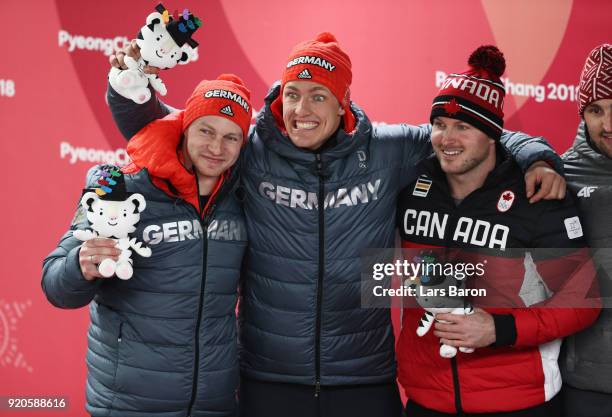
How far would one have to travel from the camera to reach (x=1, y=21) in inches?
128

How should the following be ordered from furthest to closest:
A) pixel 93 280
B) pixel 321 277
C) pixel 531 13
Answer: pixel 531 13, pixel 321 277, pixel 93 280

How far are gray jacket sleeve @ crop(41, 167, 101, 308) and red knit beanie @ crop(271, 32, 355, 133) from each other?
751mm

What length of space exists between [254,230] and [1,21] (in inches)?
72.4

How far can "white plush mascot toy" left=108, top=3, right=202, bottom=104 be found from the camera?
1961 mm

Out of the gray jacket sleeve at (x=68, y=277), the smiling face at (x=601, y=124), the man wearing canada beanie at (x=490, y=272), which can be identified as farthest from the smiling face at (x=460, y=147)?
the gray jacket sleeve at (x=68, y=277)

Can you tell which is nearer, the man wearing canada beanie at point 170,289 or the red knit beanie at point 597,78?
the man wearing canada beanie at point 170,289

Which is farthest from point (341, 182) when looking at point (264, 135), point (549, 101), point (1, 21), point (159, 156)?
point (1, 21)

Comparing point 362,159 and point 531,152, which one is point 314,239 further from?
point 531,152

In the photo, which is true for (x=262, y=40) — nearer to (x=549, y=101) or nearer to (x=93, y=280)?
(x=549, y=101)

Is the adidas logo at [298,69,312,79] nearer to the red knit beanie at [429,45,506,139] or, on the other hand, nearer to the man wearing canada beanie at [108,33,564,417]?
the man wearing canada beanie at [108,33,564,417]

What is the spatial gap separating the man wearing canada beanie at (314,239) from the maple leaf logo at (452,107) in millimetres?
244

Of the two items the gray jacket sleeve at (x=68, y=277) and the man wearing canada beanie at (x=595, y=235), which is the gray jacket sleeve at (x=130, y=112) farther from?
the man wearing canada beanie at (x=595, y=235)

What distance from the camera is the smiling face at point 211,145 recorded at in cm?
206

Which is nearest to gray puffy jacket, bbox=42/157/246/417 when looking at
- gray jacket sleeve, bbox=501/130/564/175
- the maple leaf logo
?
the maple leaf logo
